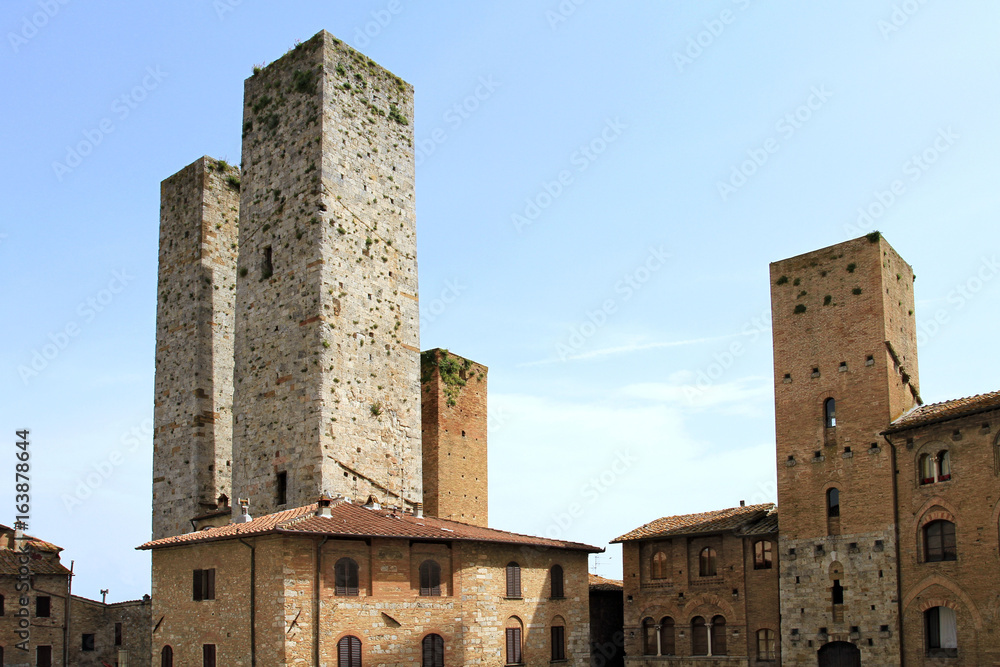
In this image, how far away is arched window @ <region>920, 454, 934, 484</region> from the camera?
3116 cm

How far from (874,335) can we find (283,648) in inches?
834

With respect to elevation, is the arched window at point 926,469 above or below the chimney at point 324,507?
above

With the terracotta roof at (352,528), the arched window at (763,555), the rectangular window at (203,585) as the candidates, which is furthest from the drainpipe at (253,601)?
the arched window at (763,555)

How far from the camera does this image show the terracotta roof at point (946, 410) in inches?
1171

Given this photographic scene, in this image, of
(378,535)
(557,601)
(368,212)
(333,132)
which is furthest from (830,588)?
(333,132)

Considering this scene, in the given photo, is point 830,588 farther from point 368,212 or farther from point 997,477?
point 368,212

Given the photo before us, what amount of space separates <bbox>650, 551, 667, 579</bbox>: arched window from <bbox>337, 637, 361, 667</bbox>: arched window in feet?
49.3

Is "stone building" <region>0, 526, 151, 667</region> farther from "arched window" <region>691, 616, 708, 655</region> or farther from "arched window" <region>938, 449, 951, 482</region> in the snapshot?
"arched window" <region>938, 449, 951, 482</region>

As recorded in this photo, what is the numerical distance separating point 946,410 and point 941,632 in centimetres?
672

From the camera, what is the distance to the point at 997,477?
2903 cm

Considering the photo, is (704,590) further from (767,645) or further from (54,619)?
(54,619)

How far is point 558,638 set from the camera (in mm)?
33562

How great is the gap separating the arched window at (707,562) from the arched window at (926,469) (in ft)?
28.5

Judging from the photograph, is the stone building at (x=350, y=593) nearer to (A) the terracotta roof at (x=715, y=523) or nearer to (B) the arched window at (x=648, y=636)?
(B) the arched window at (x=648, y=636)
